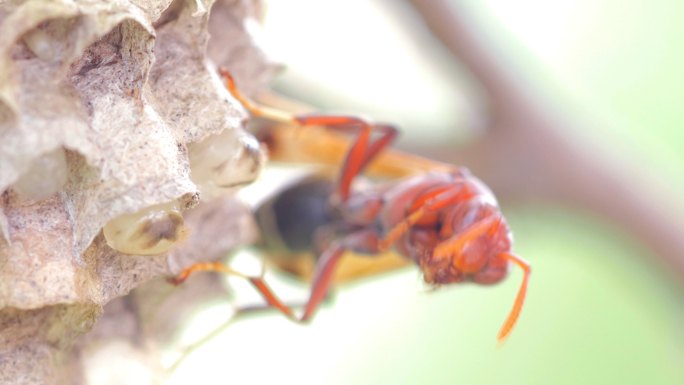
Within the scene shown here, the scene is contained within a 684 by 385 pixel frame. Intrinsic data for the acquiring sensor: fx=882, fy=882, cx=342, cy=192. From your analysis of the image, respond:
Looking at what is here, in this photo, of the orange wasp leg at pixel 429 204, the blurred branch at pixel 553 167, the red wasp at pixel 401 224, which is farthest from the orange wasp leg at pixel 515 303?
the blurred branch at pixel 553 167

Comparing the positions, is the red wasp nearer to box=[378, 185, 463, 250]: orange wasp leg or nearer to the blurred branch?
box=[378, 185, 463, 250]: orange wasp leg

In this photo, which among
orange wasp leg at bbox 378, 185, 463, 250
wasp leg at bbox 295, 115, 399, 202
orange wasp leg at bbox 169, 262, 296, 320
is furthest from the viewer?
wasp leg at bbox 295, 115, 399, 202

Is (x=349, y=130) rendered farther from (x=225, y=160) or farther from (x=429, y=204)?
(x=225, y=160)

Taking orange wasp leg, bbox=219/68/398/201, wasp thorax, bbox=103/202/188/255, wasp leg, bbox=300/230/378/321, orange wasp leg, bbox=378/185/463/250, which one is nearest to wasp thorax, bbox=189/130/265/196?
wasp thorax, bbox=103/202/188/255

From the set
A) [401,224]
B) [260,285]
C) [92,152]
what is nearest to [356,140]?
[401,224]

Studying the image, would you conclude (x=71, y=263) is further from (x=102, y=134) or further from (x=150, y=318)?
(x=150, y=318)

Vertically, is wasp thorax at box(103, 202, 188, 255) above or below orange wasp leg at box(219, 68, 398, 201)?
above

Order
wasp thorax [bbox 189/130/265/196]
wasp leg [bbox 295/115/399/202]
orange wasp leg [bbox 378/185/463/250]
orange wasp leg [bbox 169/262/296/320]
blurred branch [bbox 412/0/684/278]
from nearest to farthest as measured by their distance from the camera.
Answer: wasp thorax [bbox 189/130/265/196] → orange wasp leg [bbox 169/262/296/320] → orange wasp leg [bbox 378/185/463/250] → wasp leg [bbox 295/115/399/202] → blurred branch [bbox 412/0/684/278]
